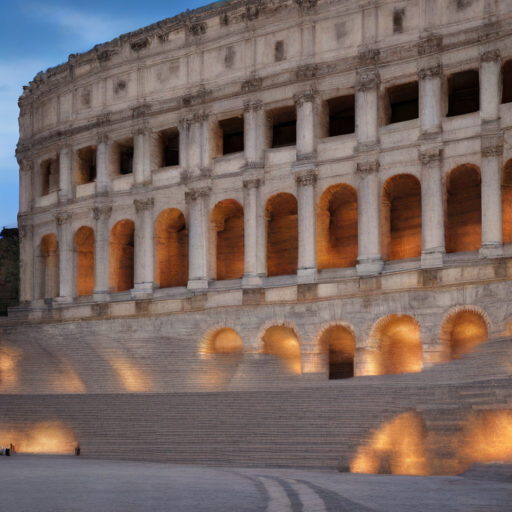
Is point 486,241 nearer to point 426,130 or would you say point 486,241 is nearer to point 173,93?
point 426,130

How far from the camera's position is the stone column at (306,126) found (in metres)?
36.2

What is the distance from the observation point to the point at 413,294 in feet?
105

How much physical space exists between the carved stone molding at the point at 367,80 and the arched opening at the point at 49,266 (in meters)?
18.9

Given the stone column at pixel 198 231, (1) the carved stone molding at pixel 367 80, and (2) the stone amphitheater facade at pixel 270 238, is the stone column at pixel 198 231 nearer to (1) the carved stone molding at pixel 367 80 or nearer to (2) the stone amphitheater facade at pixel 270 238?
(2) the stone amphitheater facade at pixel 270 238

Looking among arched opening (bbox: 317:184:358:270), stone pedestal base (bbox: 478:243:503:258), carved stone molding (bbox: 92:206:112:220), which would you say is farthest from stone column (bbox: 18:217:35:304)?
stone pedestal base (bbox: 478:243:503:258)

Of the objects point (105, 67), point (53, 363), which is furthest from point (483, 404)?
point (105, 67)

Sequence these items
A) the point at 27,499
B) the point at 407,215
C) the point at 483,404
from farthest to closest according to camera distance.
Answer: the point at 407,215 → the point at 483,404 → the point at 27,499

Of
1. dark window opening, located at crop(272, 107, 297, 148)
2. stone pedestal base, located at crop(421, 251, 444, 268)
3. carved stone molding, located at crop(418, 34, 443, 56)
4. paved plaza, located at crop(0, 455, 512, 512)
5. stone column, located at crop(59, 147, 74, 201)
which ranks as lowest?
paved plaza, located at crop(0, 455, 512, 512)

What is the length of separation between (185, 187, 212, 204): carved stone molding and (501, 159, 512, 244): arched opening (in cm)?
1317

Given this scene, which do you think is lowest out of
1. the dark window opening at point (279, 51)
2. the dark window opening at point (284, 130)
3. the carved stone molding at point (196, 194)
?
the carved stone molding at point (196, 194)

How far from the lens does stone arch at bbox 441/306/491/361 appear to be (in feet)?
101

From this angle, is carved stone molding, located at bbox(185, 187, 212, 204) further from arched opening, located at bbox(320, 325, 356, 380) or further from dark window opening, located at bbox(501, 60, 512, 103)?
dark window opening, located at bbox(501, 60, 512, 103)

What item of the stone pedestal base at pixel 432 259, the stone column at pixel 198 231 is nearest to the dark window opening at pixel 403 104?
the stone pedestal base at pixel 432 259

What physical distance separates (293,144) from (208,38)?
21.3 feet
